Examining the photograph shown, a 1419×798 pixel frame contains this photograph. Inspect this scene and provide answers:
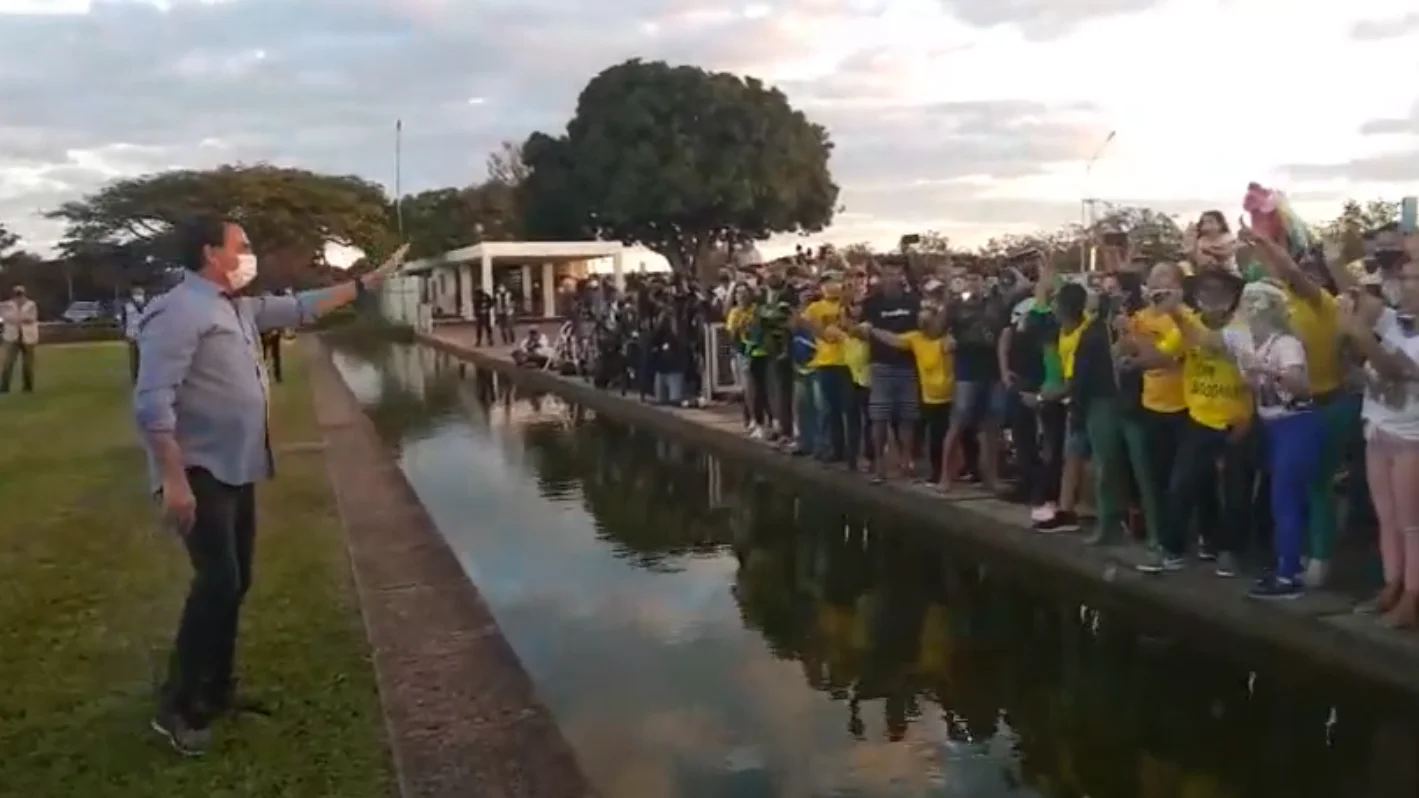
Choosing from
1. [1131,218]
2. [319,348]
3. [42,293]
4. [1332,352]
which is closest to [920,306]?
[1332,352]

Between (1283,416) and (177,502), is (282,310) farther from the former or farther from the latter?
(1283,416)

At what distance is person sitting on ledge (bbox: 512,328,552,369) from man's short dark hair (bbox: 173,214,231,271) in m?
21.8

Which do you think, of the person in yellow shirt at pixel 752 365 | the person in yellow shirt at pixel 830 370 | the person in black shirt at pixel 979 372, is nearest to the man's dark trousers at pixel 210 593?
the person in black shirt at pixel 979 372

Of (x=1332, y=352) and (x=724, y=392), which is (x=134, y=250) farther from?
(x=1332, y=352)

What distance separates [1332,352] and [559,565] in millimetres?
4652

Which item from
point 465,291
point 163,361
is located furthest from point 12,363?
point 465,291

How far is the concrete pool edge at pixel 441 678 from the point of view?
4.96 metres

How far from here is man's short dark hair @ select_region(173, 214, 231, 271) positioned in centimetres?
518

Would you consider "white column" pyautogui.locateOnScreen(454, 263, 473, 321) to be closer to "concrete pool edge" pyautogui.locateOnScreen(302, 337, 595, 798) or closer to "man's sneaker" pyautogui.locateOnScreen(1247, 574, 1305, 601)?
"concrete pool edge" pyautogui.locateOnScreen(302, 337, 595, 798)

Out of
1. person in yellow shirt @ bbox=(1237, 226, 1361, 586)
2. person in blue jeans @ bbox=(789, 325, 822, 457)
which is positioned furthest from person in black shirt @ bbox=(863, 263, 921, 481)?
person in yellow shirt @ bbox=(1237, 226, 1361, 586)

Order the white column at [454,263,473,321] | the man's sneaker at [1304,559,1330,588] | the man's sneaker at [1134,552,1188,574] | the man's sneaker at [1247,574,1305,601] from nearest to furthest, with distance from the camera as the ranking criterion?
1. the man's sneaker at [1247,574,1305,601]
2. the man's sneaker at [1304,559,1330,588]
3. the man's sneaker at [1134,552,1188,574]
4. the white column at [454,263,473,321]

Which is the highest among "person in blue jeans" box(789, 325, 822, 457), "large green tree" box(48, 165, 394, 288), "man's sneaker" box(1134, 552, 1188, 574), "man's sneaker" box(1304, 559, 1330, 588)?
"large green tree" box(48, 165, 394, 288)

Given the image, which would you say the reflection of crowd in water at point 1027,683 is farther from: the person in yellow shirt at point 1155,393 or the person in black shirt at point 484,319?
the person in black shirt at point 484,319

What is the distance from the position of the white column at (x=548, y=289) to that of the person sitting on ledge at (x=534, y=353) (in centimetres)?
2547
